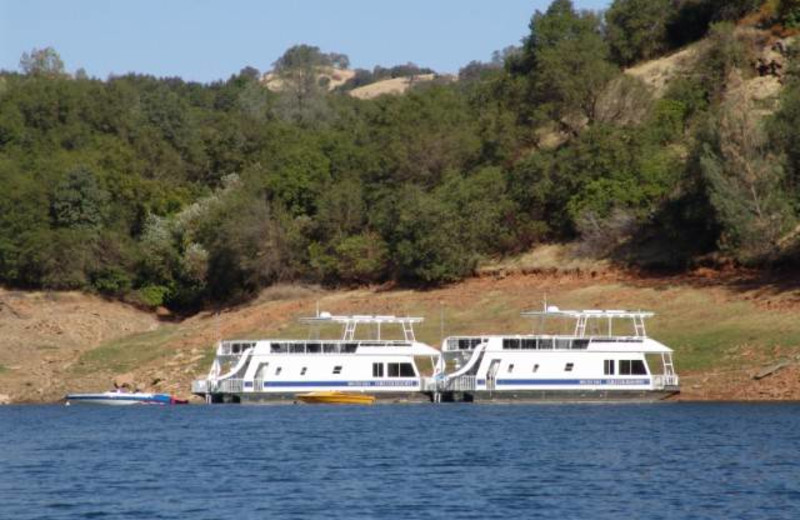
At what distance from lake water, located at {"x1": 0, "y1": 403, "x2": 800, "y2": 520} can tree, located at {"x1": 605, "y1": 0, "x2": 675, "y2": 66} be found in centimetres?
6313

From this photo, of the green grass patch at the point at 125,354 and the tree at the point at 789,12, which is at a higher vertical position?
the tree at the point at 789,12

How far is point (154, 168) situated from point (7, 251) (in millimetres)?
26200

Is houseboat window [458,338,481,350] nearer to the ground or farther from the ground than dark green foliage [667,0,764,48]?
nearer to the ground

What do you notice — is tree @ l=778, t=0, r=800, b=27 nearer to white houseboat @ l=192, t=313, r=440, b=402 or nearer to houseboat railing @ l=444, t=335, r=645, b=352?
houseboat railing @ l=444, t=335, r=645, b=352

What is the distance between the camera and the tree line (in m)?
104

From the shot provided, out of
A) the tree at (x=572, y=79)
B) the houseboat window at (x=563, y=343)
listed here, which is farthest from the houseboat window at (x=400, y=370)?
the tree at (x=572, y=79)

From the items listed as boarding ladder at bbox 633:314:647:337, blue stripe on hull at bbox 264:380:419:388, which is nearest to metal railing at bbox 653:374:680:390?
boarding ladder at bbox 633:314:647:337

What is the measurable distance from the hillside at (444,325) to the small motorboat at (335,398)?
1087cm

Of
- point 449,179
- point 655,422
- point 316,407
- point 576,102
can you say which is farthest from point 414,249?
point 655,422

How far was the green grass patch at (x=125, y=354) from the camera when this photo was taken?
108 meters

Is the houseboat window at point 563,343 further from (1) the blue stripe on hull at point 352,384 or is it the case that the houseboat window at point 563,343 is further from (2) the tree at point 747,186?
(2) the tree at point 747,186

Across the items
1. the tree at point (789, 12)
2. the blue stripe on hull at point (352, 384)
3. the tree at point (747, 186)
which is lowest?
the blue stripe on hull at point (352, 384)

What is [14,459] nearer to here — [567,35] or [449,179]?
[449,179]

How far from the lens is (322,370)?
93375mm
